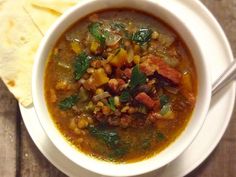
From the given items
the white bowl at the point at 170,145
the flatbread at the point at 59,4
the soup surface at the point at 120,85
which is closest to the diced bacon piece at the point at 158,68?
the soup surface at the point at 120,85

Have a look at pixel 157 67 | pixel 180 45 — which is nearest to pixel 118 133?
pixel 157 67

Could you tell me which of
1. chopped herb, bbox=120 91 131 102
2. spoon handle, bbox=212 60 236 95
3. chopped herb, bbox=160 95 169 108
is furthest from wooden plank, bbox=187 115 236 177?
chopped herb, bbox=120 91 131 102

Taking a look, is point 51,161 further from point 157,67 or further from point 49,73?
point 157,67

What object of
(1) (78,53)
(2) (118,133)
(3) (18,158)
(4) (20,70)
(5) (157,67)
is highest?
(5) (157,67)

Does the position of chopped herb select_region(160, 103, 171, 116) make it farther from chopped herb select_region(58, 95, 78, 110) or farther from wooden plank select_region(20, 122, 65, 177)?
wooden plank select_region(20, 122, 65, 177)

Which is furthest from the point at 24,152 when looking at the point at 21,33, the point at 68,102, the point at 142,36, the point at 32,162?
the point at 142,36

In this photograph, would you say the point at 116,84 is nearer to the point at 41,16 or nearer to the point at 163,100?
the point at 163,100

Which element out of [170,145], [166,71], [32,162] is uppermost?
[166,71]

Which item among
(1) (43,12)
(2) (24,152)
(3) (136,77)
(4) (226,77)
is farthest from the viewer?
(2) (24,152)
